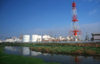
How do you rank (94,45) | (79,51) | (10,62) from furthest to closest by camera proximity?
(94,45) → (79,51) → (10,62)

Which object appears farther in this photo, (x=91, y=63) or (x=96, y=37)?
(x=96, y=37)

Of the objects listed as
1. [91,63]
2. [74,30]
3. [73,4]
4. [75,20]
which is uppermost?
[73,4]

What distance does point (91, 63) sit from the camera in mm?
10945

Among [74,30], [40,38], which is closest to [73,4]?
[74,30]

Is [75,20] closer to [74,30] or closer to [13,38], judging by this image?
[74,30]

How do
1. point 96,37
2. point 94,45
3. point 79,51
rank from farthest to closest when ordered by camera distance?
point 96,37, point 94,45, point 79,51

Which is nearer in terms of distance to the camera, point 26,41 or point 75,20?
point 75,20

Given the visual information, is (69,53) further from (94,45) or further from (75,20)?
(75,20)

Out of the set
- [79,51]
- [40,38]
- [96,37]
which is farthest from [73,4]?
[40,38]

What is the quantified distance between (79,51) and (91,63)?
17.1 ft

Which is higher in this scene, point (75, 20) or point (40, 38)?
point (75, 20)

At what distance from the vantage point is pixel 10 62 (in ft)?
20.5

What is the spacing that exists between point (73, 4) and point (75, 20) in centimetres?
312

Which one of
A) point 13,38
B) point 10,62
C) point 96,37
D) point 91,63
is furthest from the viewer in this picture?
point 13,38
